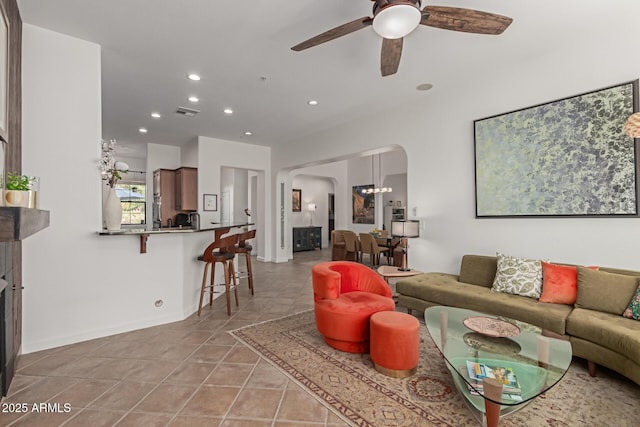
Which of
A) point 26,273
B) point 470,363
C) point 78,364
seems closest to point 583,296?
point 470,363

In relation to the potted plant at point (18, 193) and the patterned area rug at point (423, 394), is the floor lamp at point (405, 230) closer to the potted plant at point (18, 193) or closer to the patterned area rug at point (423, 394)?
the patterned area rug at point (423, 394)

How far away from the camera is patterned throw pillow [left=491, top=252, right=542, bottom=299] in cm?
299

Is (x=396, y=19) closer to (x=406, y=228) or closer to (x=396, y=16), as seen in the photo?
(x=396, y=16)

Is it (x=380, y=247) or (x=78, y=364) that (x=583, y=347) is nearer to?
(x=78, y=364)

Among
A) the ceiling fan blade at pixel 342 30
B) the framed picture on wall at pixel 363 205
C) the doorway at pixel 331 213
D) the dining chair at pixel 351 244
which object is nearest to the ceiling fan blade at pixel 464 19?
the ceiling fan blade at pixel 342 30

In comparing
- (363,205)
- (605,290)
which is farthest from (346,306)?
(363,205)

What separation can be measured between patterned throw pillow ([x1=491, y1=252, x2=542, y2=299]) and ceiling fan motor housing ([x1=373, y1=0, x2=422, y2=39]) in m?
2.60

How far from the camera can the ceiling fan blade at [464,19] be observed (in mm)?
2074

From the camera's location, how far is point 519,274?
3094 mm

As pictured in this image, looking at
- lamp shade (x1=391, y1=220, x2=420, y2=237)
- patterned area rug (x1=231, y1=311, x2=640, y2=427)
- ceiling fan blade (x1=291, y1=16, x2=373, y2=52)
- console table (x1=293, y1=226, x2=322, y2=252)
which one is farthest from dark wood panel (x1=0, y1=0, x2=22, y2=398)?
console table (x1=293, y1=226, x2=322, y2=252)

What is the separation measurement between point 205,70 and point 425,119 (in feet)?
10.1

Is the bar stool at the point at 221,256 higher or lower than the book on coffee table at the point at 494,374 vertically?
higher

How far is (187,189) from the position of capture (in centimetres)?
664

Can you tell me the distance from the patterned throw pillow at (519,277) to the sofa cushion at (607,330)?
0.41 metres
